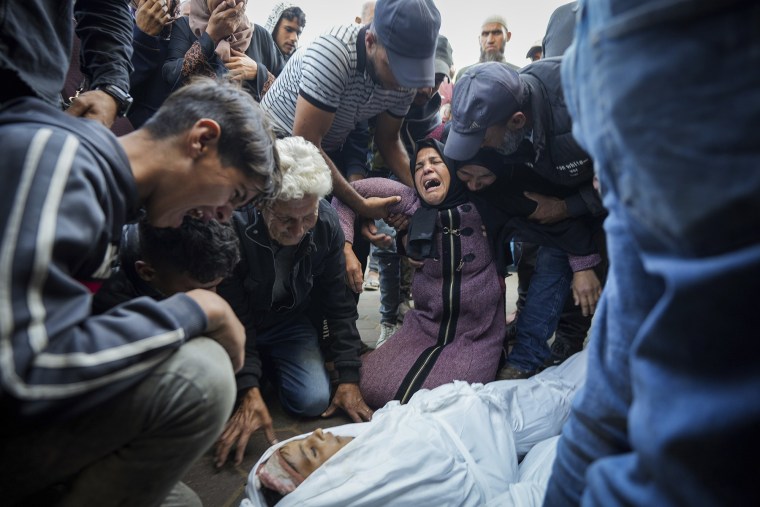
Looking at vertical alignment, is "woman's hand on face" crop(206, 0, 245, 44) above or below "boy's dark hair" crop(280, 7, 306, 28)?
below

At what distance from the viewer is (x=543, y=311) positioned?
8.85 ft

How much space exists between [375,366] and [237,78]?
195 cm

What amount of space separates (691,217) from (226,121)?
1256 mm

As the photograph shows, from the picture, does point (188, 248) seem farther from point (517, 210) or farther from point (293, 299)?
point (517, 210)

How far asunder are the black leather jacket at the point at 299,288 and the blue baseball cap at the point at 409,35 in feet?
2.91

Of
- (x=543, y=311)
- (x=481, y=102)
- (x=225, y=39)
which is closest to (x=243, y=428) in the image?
(x=543, y=311)

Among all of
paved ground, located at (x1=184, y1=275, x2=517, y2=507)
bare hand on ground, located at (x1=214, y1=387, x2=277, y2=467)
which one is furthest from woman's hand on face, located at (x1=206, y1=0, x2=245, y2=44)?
paved ground, located at (x1=184, y1=275, x2=517, y2=507)

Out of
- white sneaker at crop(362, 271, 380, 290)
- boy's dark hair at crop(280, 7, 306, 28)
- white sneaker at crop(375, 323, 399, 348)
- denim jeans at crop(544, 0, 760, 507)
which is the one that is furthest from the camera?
white sneaker at crop(362, 271, 380, 290)

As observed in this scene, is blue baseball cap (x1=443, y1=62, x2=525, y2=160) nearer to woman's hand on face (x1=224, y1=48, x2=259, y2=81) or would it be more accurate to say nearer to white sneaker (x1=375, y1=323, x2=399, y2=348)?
woman's hand on face (x1=224, y1=48, x2=259, y2=81)

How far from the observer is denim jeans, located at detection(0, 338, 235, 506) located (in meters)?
1.00

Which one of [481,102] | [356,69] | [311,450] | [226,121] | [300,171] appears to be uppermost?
[356,69]

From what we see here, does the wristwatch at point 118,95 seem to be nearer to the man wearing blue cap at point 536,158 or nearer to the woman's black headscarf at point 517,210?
the man wearing blue cap at point 536,158

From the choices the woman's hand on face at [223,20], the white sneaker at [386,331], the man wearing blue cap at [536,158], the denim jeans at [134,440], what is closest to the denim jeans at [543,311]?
the man wearing blue cap at [536,158]

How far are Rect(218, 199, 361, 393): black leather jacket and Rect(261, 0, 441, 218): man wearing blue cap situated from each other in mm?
470
